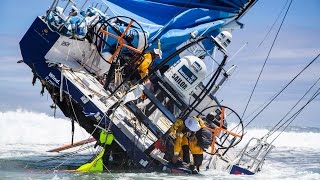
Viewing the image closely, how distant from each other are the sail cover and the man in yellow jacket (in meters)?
3.10

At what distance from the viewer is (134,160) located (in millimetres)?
12039

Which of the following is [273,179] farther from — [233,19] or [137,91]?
[233,19]

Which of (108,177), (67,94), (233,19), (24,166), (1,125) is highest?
(233,19)

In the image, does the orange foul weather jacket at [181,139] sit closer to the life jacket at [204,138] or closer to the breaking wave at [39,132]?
the life jacket at [204,138]

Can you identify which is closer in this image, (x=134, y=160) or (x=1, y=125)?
(x=134, y=160)

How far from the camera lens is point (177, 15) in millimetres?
15242

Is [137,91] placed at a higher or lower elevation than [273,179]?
higher

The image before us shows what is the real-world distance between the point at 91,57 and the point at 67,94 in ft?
7.18

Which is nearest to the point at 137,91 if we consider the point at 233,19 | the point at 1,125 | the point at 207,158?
the point at 207,158

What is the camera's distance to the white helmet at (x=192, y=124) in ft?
39.6

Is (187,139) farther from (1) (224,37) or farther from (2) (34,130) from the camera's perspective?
(2) (34,130)

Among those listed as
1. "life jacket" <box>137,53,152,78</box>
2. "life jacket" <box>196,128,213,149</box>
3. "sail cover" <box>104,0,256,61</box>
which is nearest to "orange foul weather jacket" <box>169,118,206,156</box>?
"life jacket" <box>196,128,213,149</box>

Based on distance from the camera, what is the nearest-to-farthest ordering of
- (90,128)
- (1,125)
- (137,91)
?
(137,91) < (90,128) < (1,125)

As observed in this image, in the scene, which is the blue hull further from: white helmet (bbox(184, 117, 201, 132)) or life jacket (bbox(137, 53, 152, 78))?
life jacket (bbox(137, 53, 152, 78))
